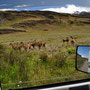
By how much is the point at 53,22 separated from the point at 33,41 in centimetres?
78

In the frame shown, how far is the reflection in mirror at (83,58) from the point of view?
1171mm

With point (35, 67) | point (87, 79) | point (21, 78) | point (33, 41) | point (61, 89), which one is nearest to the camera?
point (61, 89)

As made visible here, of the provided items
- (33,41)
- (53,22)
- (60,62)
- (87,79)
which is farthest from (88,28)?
(87,79)

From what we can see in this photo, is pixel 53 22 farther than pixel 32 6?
Yes

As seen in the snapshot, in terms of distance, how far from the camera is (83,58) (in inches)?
47.1

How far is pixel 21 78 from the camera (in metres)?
1.54

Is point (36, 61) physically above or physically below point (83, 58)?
below

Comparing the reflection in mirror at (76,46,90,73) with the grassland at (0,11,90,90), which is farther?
the grassland at (0,11,90,90)

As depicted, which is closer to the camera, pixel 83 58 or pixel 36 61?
pixel 83 58

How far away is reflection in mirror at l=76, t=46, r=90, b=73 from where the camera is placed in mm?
1171

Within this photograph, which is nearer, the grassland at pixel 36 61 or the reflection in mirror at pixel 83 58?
the reflection in mirror at pixel 83 58

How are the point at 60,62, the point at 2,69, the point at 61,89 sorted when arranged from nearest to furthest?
1. the point at 61,89
2. the point at 2,69
3. the point at 60,62

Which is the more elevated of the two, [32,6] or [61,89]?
[32,6]

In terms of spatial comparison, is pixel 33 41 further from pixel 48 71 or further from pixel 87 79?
pixel 87 79
